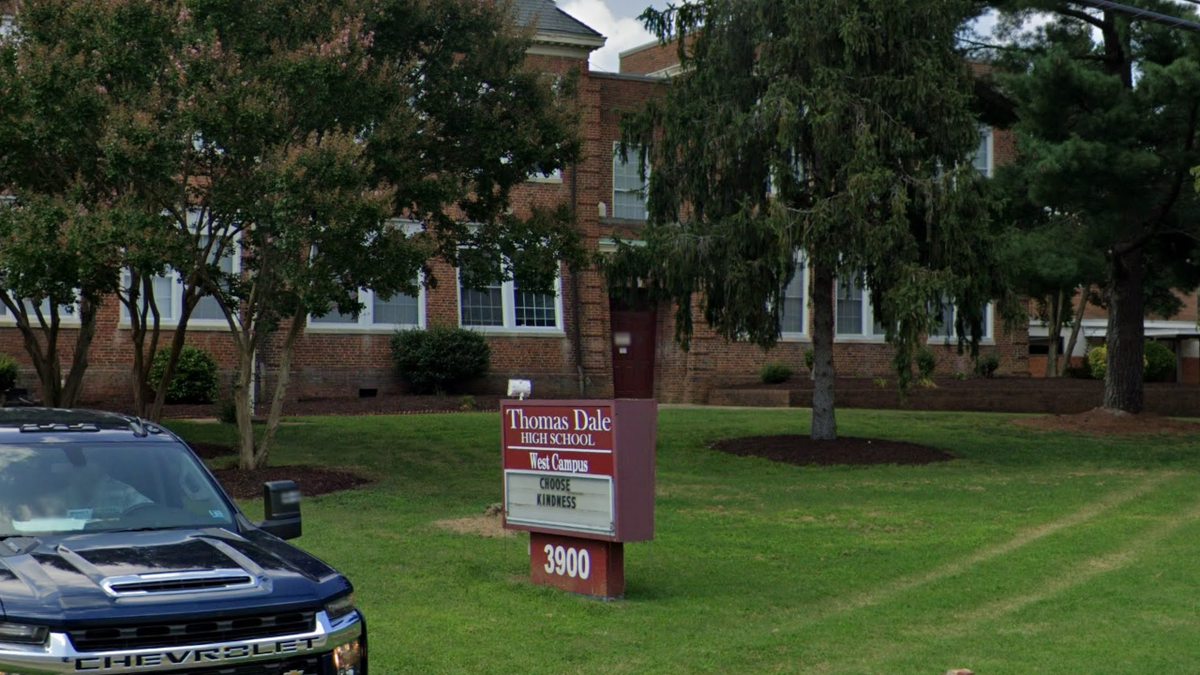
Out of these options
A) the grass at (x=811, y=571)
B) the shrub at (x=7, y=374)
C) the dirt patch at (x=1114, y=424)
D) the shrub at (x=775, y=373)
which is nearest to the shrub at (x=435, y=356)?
the shrub at (x=775, y=373)

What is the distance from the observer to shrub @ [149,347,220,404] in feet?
84.6

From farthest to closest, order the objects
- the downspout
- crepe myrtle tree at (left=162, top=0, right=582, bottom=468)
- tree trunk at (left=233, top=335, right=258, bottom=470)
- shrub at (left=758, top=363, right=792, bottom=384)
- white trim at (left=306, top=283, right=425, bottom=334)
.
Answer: shrub at (left=758, top=363, right=792, bottom=384), the downspout, white trim at (left=306, top=283, right=425, bottom=334), tree trunk at (left=233, top=335, right=258, bottom=470), crepe myrtle tree at (left=162, top=0, right=582, bottom=468)

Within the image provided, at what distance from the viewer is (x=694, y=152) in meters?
20.8

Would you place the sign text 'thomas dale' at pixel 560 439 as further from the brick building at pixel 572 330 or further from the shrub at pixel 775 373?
the shrub at pixel 775 373

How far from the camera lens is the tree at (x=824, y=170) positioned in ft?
61.7

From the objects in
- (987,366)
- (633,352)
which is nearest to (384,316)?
(633,352)

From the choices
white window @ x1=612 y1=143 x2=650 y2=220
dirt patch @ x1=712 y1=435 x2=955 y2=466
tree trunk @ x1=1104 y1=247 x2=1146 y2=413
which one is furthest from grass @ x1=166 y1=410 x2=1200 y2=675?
white window @ x1=612 y1=143 x2=650 y2=220

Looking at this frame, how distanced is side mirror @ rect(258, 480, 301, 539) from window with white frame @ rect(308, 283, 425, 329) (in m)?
22.6

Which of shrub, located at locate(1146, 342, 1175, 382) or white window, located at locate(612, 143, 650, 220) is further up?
white window, located at locate(612, 143, 650, 220)

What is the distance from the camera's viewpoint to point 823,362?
20797mm

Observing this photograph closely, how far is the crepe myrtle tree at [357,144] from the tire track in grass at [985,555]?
706 cm

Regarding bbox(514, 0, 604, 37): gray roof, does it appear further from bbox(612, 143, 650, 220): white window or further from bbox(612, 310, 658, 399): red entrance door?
bbox(612, 310, 658, 399): red entrance door

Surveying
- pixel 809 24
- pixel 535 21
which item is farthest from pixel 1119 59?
pixel 535 21

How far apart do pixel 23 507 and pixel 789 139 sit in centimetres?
1429
